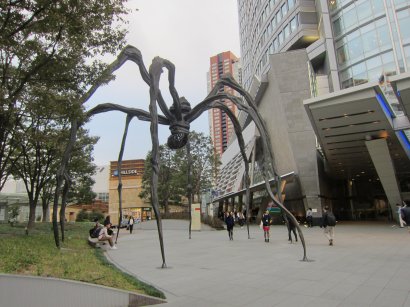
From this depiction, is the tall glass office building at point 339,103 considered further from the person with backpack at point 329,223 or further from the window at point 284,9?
the person with backpack at point 329,223

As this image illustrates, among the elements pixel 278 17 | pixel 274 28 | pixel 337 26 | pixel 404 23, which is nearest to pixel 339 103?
pixel 404 23

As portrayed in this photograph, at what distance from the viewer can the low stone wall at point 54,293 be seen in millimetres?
4473

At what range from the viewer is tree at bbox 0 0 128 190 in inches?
302

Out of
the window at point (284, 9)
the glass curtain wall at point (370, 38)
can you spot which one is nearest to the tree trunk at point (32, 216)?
the glass curtain wall at point (370, 38)

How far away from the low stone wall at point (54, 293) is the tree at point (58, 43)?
377 centimetres

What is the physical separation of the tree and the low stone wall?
3.77m

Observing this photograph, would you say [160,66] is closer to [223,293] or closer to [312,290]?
[223,293]

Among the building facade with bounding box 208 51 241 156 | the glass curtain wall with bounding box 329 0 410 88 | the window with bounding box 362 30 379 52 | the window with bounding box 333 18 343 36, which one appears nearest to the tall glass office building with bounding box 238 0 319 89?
the window with bounding box 333 18 343 36

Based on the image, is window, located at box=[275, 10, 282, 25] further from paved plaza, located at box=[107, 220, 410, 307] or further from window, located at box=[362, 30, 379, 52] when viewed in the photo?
paved plaza, located at box=[107, 220, 410, 307]

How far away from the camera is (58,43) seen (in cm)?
942

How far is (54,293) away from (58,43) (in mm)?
7150

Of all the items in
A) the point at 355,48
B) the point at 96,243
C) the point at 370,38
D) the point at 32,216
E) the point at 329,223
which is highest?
the point at 370,38

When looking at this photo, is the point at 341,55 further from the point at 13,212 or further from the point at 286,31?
the point at 13,212

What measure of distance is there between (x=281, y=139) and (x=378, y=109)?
13976 mm
